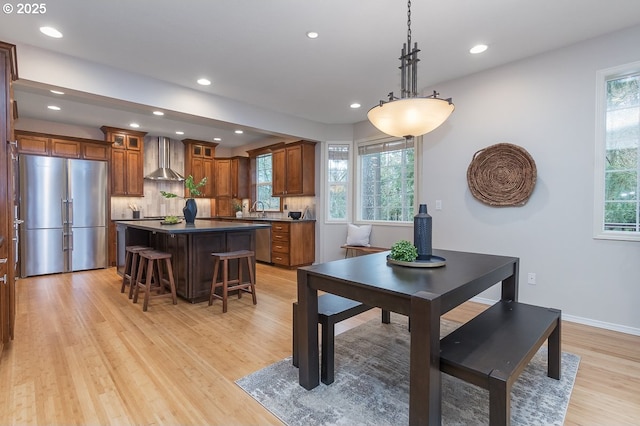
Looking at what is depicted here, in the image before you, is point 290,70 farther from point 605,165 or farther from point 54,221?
point 54,221

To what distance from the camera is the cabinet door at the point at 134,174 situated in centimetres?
618

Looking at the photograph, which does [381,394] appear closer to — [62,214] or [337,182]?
[337,182]

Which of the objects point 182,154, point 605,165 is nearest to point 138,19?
point 605,165

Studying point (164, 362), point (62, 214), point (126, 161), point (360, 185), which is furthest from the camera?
point (126, 161)

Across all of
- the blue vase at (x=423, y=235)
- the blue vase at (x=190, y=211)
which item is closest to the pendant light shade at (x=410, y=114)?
the blue vase at (x=423, y=235)

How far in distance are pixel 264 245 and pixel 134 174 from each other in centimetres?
295

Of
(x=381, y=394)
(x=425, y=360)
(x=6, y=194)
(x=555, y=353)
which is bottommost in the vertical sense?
(x=381, y=394)

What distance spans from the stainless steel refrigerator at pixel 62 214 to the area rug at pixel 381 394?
4.93m

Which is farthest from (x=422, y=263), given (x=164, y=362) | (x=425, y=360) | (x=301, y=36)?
(x=301, y=36)

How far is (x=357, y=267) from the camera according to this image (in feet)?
6.62

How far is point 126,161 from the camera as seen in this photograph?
614 cm

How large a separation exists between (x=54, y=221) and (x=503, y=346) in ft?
20.9

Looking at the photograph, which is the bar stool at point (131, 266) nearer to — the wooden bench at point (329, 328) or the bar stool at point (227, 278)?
the bar stool at point (227, 278)

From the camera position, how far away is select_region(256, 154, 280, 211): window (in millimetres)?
7160
